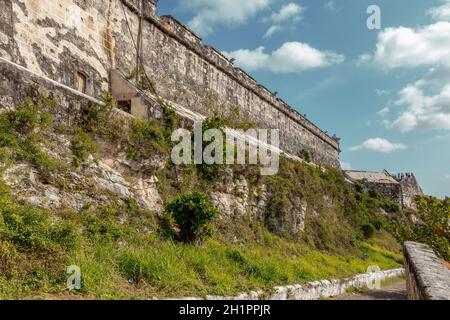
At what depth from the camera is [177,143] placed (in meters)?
11.1

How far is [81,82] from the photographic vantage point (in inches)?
451

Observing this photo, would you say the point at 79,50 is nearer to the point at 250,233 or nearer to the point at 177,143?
the point at 177,143

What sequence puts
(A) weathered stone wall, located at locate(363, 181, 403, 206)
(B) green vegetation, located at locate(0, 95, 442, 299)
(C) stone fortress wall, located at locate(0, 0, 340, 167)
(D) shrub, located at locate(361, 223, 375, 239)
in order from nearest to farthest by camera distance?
(B) green vegetation, located at locate(0, 95, 442, 299) → (C) stone fortress wall, located at locate(0, 0, 340, 167) → (D) shrub, located at locate(361, 223, 375, 239) → (A) weathered stone wall, located at locate(363, 181, 403, 206)

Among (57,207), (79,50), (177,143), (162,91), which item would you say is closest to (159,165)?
(177,143)

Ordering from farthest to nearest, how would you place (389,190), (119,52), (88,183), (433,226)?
(389,190) < (433,226) < (119,52) < (88,183)

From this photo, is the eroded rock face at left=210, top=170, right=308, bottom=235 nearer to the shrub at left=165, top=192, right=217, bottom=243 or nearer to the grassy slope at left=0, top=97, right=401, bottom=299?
the grassy slope at left=0, top=97, right=401, bottom=299

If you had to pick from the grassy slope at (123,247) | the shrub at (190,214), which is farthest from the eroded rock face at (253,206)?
the shrub at (190,214)

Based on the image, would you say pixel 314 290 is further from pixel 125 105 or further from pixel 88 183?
pixel 125 105

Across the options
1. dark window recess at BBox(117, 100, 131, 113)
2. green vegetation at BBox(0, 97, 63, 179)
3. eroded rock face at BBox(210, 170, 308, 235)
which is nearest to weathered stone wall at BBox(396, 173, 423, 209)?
eroded rock face at BBox(210, 170, 308, 235)

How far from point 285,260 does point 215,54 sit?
10.6 m

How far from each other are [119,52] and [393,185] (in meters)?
40.7

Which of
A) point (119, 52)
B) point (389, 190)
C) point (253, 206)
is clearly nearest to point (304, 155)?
point (253, 206)

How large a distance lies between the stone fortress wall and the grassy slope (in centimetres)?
171

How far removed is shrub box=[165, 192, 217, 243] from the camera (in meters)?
8.94
